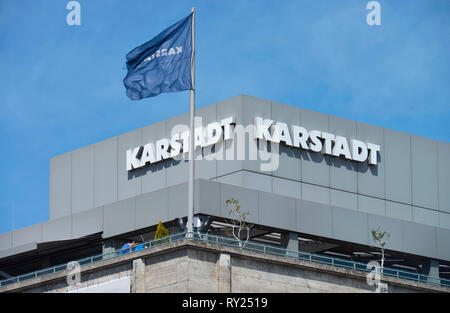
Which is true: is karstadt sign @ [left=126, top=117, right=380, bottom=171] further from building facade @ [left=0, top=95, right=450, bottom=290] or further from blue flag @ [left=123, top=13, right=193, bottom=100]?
blue flag @ [left=123, top=13, right=193, bottom=100]

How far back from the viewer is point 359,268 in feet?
279

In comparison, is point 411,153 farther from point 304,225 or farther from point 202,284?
point 202,284

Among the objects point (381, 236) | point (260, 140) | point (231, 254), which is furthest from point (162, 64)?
point (381, 236)

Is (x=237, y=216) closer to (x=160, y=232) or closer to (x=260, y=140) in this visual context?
(x=260, y=140)

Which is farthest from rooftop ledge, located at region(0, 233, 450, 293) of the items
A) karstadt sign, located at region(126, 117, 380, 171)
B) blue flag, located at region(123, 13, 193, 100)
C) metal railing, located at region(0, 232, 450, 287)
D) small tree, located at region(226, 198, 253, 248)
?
blue flag, located at region(123, 13, 193, 100)

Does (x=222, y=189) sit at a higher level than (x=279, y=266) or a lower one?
higher

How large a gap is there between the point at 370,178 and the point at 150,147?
15.8 meters

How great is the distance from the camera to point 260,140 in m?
89.6

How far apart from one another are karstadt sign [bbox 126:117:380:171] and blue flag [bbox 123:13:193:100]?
13867 mm

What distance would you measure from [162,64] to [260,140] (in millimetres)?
15286
